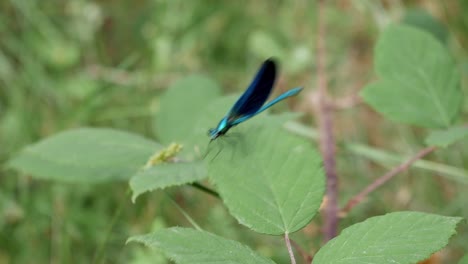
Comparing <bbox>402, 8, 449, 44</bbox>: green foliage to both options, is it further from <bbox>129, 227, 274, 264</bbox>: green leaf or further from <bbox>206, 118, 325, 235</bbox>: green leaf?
<bbox>129, 227, 274, 264</bbox>: green leaf

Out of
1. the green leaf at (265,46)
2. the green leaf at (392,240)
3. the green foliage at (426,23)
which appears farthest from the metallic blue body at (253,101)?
the green leaf at (265,46)

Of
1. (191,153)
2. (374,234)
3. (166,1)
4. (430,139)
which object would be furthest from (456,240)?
(166,1)

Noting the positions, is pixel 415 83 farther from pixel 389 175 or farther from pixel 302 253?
pixel 302 253

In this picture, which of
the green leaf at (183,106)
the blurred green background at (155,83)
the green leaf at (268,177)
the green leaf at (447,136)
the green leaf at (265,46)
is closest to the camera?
the green leaf at (268,177)

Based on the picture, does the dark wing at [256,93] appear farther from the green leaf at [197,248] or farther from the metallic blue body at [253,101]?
the green leaf at [197,248]

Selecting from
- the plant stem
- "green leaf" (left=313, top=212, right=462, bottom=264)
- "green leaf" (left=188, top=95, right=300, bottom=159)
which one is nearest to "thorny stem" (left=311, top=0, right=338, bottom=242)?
the plant stem

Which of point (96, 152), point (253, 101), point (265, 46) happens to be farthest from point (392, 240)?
point (265, 46)
